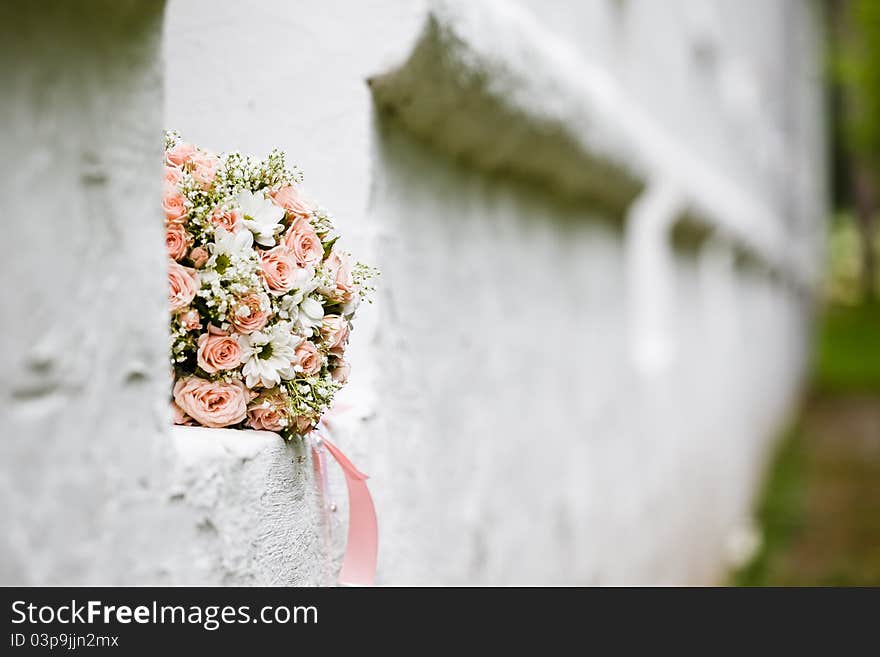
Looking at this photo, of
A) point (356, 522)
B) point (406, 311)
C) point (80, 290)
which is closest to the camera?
point (80, 290)

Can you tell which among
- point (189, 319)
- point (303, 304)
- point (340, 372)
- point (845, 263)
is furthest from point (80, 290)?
point (845, 263)

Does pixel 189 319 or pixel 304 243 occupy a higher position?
pixel 304 243

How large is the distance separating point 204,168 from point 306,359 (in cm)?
31

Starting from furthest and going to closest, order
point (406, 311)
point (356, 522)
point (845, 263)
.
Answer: point (845, 263), point (406, 311), point (356, 522)

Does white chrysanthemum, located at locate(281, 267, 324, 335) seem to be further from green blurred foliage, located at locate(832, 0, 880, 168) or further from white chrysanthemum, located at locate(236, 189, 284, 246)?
green blurred foliage, located at locate(832, 0, 880, 168)

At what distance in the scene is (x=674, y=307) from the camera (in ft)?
21.9

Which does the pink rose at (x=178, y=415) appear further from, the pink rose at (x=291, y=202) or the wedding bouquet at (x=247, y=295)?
the pink rose at (x=291, y=202)

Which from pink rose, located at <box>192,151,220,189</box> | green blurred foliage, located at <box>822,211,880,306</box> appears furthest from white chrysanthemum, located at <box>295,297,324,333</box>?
green blurred foliage, located at <box>822,211,880,306</box>

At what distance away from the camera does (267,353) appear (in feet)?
5.65

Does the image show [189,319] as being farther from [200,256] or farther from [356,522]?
[356,522]

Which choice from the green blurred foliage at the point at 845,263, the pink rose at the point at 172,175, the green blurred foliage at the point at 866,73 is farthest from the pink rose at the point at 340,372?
the green blurred foliage at the point at 845,263

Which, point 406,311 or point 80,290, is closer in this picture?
point 80,290

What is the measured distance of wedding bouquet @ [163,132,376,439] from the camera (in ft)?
5.55

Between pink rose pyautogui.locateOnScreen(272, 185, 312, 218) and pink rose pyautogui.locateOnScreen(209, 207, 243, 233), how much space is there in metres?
0.07
